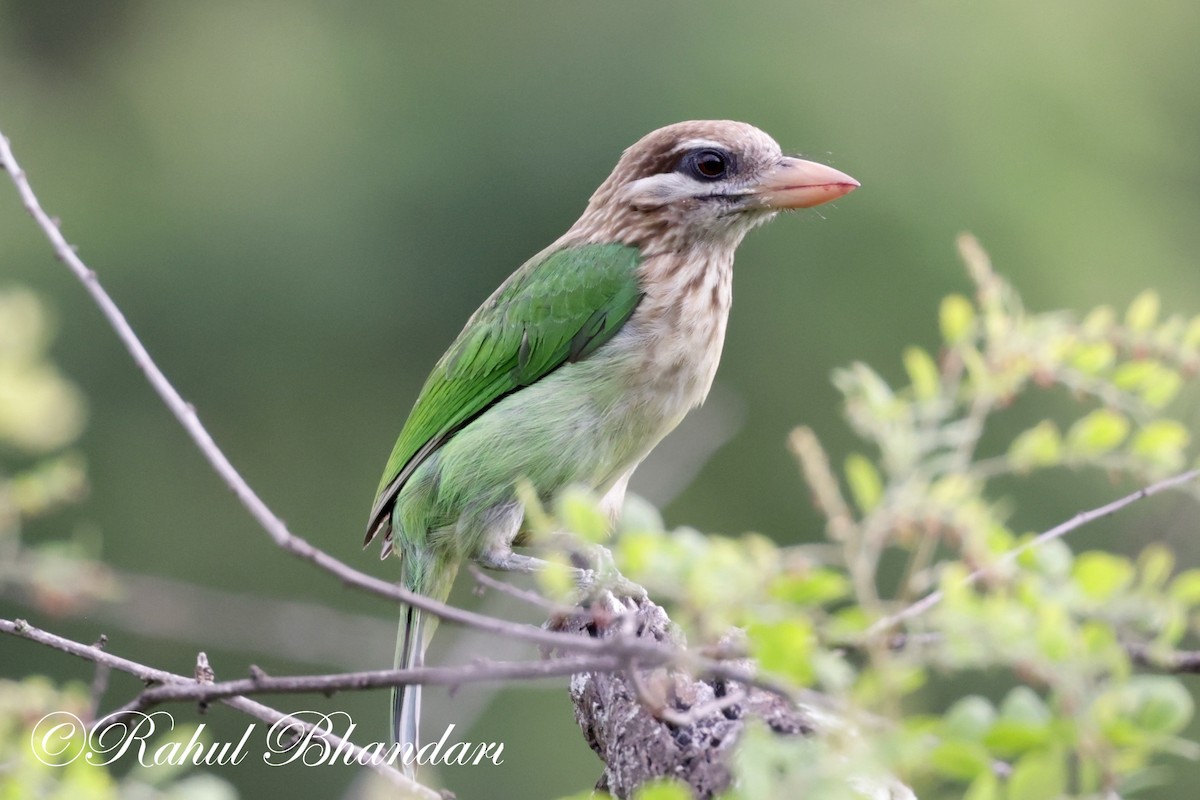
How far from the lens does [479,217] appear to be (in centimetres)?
1120

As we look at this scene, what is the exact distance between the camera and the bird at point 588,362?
4.05 metres

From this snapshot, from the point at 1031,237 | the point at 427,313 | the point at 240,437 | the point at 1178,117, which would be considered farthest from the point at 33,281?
the point at 1178,117

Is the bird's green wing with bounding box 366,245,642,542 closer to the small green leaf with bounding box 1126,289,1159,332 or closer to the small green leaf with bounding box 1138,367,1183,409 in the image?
the small green leaf with bounding box 1126,289,1159,332

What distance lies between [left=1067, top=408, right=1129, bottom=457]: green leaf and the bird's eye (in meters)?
2.61

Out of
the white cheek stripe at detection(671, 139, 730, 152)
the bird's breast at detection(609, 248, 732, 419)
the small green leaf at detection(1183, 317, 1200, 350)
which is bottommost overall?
the small green leaf at detection(1183, 317, 1200, 350)

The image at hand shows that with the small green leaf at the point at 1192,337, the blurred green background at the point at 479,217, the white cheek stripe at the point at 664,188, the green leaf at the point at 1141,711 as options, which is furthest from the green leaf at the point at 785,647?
the blurred green background at the point at 479,217

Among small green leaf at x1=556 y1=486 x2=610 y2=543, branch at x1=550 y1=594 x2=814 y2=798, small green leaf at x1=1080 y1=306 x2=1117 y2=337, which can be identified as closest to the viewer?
small green leaf at x1=556 y1=486 x2=610 y2=543

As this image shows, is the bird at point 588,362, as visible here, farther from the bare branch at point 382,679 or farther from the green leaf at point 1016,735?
the green leaf at point 1016,735

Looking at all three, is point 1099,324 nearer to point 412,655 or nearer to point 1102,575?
point 1102,575

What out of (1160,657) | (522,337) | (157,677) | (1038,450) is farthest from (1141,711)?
(522,337)

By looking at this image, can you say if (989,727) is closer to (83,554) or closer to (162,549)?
(83,554)

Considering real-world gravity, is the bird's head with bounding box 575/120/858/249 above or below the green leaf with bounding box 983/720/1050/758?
above

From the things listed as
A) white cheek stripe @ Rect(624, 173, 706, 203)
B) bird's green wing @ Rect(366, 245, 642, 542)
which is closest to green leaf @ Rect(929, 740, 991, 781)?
bird's green wing @ Rect(366, 245, 642, 542)

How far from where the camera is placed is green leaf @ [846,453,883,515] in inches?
62.3
